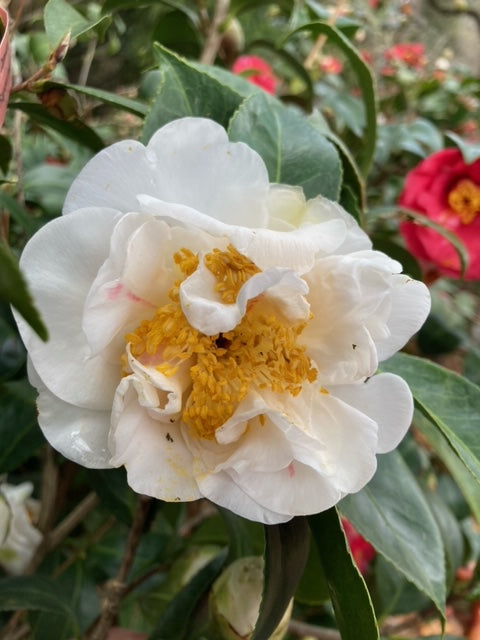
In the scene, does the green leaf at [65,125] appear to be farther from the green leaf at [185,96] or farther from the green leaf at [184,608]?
the green leaf at [184,608]

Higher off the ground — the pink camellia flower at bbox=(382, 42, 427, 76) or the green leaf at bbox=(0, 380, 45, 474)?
the pink camellia flower at bbox=(382, 42, 427, 76)

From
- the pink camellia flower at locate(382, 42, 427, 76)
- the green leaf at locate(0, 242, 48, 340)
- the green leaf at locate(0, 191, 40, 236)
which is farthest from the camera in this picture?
the pink camellia flower at locate(382, 42, 427, 76)

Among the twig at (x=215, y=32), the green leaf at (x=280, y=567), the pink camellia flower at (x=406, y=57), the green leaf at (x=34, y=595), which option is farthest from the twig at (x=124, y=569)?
the pink camellia flower at (x=406, y=57)

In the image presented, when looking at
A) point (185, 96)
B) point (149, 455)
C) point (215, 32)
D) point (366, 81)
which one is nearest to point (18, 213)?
point (185, 96)

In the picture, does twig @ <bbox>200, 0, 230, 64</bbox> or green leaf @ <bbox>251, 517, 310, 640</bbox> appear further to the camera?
twig @ <bbox>200, 0, 230, 64</bbox>

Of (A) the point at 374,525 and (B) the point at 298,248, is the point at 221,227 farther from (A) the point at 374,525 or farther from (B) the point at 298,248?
(A) the point at 374,525

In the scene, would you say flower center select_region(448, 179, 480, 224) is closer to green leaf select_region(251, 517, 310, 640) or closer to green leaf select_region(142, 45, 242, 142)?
green leaf select_region(142, 45, 242, 142)

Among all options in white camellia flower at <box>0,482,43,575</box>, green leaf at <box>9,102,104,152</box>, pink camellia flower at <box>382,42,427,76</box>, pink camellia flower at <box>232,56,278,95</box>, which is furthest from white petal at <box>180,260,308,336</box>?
pink camellia flower at <box>382,42,427,76</box>

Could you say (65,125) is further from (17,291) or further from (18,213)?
(17,291)

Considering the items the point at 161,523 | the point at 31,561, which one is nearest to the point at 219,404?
the point at 31,561
